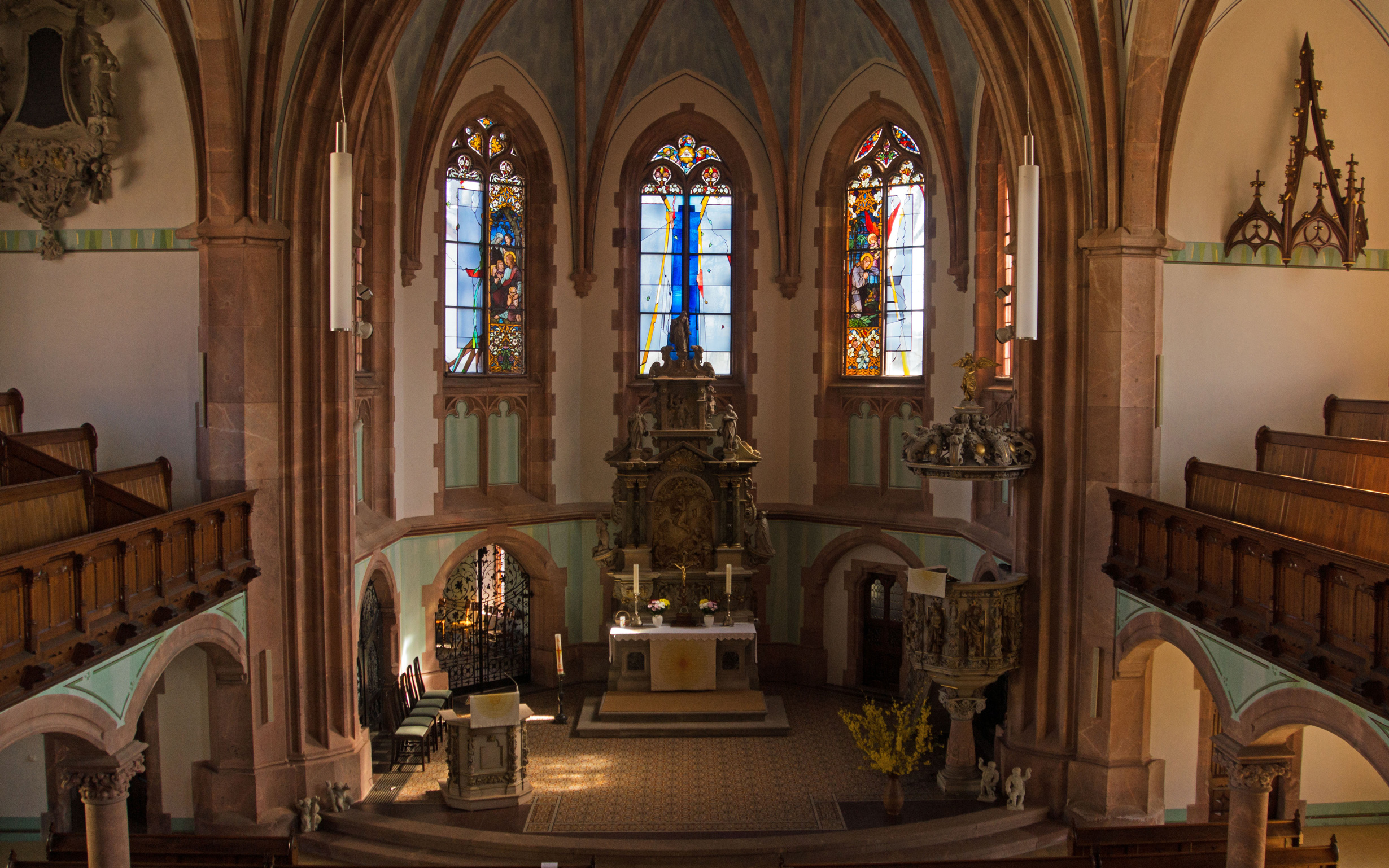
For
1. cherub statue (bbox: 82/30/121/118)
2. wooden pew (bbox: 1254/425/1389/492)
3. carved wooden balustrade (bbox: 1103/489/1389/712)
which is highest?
cherub statue (bbox: 82/30/121/118)

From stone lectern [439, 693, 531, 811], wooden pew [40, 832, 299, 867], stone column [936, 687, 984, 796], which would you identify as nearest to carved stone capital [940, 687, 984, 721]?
stone column [936, 687, 984, 796]

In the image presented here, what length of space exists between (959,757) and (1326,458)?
4945 millimetres

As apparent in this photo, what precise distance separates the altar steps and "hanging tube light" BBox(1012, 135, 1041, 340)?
5310 mm

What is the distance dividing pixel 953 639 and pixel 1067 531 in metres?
1.64

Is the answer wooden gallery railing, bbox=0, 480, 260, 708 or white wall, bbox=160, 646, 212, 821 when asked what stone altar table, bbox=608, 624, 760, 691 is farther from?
wooden gallery railing, bbox=0, 480, 260, 708

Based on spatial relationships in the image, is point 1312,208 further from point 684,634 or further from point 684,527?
point 684,634

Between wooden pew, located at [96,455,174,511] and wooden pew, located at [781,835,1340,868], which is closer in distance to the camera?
wooden pew, located at [781,835,1340,868]

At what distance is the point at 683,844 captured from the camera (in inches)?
473

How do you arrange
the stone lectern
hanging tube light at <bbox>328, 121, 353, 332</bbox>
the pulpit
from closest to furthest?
1. hanging tube light at <bbox>328, 121, 353, 332</bbox>
2. the pulpit
3. the stone lectern

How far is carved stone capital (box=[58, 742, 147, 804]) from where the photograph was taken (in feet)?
31.4

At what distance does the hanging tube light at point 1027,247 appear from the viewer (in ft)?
30.7

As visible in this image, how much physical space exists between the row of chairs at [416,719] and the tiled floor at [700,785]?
313mm

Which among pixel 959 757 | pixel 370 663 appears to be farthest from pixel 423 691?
pixel 959 757

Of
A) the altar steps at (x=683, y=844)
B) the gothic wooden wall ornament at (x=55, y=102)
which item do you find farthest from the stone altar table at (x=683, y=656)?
the gothic wooden wall ornament at (x=55, y=102)
